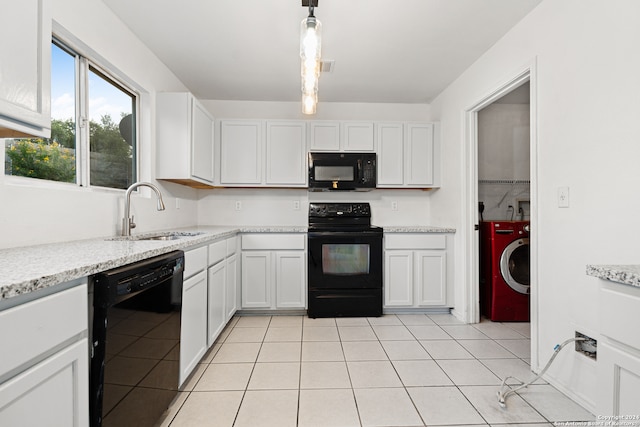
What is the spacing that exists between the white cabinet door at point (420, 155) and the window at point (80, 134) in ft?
9.08

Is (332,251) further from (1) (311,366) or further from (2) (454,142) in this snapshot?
(2) (454,142)

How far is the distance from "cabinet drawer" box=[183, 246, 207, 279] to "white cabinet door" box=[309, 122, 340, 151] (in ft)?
6.05

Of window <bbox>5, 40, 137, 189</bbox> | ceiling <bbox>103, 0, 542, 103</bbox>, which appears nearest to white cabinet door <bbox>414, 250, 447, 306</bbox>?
ceiling <bbox>103, 0, 542, 103</bbox>

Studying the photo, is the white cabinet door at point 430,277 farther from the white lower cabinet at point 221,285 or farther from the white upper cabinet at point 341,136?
the white lower cabinet at point 221,285

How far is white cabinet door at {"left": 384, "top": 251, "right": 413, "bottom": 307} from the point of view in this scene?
10.3ft

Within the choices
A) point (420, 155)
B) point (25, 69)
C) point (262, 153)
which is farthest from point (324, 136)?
point (25, 69)

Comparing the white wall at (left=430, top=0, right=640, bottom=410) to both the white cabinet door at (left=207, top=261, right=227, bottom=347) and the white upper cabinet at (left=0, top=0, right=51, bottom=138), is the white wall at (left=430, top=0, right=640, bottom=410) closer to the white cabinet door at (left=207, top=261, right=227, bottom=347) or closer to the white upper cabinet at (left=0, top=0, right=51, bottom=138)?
the white cabinet door at (left=207, top=261, right=227, bottom=347)

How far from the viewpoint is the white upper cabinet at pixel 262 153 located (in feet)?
11.1

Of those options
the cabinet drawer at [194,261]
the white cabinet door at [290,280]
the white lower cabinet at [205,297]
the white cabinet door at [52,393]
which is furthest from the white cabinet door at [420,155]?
the white cabinet door at [52,393]

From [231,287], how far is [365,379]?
4.78 feet

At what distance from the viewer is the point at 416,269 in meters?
3.17

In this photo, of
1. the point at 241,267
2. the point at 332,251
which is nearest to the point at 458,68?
the point at 332,251

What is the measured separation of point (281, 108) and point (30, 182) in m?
2.66

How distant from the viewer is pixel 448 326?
9.41 ft
